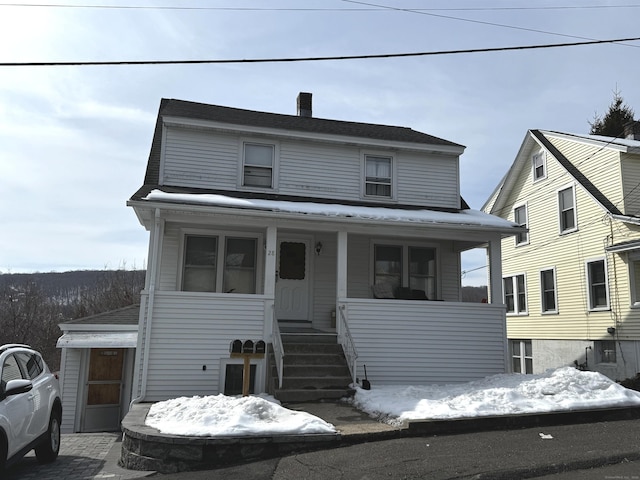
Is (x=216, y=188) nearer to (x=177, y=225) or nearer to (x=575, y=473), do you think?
(x=177, y=225)

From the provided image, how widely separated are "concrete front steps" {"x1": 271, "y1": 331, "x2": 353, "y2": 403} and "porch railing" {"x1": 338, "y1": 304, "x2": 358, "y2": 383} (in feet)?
0.35

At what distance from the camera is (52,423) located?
6.79 m

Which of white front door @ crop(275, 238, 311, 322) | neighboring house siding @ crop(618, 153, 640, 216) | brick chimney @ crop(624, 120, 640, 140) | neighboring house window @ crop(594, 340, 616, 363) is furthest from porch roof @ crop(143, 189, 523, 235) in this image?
brick chimney @ crop(624, 120, 640, 140)

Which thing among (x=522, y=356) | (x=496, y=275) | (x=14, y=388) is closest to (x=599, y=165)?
(x=522, y=356)

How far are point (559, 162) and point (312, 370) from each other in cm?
1379

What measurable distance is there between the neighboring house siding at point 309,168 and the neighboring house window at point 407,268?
1.30 m

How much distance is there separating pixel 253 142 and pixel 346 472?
8.94m

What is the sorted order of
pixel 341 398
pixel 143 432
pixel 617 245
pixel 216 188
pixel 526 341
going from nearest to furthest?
pixel 143 432 < pixel 341 398 < pixel 216 188 < pixel 617 245 < pixel 526 341

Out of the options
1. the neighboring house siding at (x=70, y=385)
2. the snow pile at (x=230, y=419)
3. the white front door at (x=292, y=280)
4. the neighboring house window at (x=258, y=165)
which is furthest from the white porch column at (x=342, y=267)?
the neighboring house siding at (x=70, y=385)

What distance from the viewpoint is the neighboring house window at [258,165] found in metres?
12.5

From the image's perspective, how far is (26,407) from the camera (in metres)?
5.77

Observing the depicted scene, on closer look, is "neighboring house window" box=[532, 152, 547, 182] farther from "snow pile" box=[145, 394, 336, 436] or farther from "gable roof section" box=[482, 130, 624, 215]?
"snow pile" box=[145, 394, 336, 436]

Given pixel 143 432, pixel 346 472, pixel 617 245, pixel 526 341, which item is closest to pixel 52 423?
pixel 143 432

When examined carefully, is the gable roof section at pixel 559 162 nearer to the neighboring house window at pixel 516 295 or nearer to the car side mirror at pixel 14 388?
the neighboring house window at pixel 516 295
